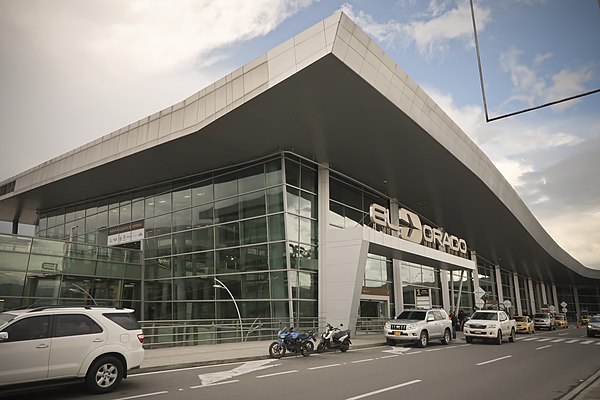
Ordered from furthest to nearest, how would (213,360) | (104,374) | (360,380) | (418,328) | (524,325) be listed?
(524,325)
(418,328)
(213,360)
(360,380)
(104,374)

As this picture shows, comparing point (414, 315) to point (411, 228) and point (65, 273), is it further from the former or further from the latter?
point (65, 273)

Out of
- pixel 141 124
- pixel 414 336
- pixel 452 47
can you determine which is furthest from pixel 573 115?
pixel 141 124

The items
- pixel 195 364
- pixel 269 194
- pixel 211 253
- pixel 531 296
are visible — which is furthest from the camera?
pixel 531 296

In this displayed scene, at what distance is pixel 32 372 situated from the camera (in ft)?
27.0

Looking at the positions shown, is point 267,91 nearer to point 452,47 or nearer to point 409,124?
point 409,124

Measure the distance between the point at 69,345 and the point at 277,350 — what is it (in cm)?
831

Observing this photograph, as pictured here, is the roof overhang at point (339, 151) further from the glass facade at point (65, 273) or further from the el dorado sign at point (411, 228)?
the glass facade at point (65, 273)

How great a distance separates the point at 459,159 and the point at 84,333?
868 inches

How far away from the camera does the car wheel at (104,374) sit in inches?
348

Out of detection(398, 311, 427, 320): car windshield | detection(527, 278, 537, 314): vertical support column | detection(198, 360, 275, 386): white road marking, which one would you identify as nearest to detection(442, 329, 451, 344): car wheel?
detection(398, 311, 427, 320): car windshield

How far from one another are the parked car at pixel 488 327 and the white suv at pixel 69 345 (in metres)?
18.7

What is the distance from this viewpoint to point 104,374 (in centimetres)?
905

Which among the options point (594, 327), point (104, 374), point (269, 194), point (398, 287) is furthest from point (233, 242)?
point (594, 327)

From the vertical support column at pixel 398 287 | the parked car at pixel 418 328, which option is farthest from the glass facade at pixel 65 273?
the vertical support column at pixel 398 287
